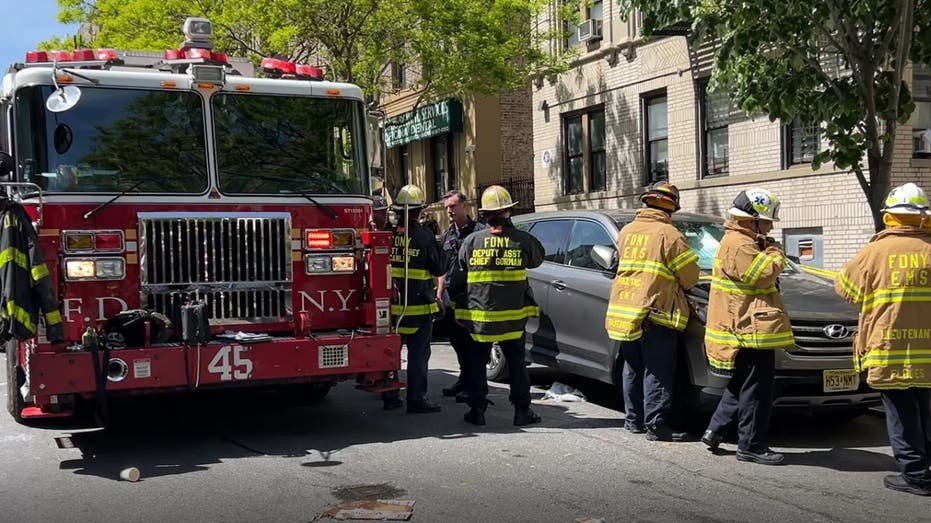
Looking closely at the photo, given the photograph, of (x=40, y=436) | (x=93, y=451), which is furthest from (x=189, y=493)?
(x=40, y=436)

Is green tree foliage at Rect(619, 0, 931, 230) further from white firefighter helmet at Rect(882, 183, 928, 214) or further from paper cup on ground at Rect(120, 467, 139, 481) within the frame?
paper cup on ground at Rect(120, 467, 139, 481)

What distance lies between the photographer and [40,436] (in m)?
7.36

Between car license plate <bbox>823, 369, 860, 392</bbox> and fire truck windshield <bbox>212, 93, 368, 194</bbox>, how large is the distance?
363 cm

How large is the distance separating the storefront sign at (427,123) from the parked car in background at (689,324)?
15216 mm

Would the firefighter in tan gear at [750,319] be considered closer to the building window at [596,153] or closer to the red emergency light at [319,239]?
the red emergency light at [319,239]

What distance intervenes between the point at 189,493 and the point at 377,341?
1848 millimetres

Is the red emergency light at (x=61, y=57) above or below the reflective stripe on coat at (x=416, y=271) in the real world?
above

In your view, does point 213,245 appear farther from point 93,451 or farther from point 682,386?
point 682,386

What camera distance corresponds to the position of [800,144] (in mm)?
14281

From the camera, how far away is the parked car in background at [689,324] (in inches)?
257

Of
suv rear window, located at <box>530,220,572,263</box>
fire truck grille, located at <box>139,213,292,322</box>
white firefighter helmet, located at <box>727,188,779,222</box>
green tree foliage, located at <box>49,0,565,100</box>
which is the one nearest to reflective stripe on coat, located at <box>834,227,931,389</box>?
white firefighter helmet, located at <box>727,188,779,222</box>

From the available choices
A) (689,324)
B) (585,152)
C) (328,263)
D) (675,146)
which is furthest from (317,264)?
(585,152)

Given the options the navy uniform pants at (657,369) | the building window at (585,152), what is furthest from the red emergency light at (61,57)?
the building window at (585,152)

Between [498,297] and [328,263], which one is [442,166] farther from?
[328,263]
